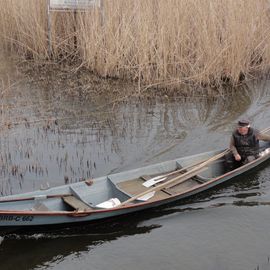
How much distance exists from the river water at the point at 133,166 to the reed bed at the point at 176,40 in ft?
2.07

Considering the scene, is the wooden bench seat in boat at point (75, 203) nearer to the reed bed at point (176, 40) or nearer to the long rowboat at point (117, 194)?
the long rowboat at point (117, 194)

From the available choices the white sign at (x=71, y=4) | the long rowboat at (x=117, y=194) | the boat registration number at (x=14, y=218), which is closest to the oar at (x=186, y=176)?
the long rowboat at (x=117, y=194)

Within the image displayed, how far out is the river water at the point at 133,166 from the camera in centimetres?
612

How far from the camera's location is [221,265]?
5898mm

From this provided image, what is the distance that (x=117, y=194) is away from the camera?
23.7 feet

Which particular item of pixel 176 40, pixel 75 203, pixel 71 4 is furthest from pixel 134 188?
pixel 71 4

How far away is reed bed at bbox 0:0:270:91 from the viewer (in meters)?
10.9

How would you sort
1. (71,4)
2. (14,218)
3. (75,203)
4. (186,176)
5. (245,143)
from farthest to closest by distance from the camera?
1. (71,4)
2. (245,143)
3. (186,176)
4. (75,203)
5. (14,218)

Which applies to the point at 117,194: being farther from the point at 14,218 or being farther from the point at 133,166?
the point at 14,218

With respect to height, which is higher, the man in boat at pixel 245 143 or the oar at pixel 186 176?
the man in boat at pixel 245 143

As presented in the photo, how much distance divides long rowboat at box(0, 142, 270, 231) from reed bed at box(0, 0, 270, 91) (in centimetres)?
319

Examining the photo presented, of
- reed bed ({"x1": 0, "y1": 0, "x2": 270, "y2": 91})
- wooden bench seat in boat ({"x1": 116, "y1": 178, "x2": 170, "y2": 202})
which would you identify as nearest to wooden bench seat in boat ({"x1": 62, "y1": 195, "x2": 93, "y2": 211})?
wooden bench seat in boat ({"x1": 116, "y1": 178, "x2": 170, "y2": 202})

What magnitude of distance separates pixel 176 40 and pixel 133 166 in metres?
3.71

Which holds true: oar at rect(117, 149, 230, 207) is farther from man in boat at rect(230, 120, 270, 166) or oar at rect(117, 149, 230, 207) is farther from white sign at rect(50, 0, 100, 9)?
white sign at rect(50, 0, 100, 9)
